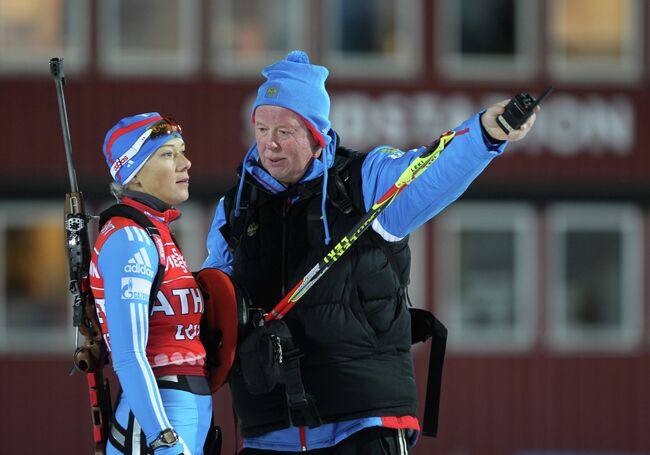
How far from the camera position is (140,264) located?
4375mm

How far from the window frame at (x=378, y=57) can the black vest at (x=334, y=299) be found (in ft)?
40.6

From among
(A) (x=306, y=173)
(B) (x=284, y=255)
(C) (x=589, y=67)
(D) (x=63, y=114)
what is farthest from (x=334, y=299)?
(C) (x=589, y=67)

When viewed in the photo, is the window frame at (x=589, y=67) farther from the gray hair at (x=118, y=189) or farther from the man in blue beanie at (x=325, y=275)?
the gray hair at (x=118, y=189)

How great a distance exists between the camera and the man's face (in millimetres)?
4918

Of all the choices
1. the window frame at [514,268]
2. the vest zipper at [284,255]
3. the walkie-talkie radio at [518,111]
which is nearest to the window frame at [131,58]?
the window frame at [514,268]

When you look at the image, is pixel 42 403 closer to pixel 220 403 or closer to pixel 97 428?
pixel 220 403

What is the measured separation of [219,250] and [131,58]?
480 inches

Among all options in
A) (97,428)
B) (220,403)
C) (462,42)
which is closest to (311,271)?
(97,428)

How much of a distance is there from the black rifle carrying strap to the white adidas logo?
56 mm

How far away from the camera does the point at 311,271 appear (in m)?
4.77

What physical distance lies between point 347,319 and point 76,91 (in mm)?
12476

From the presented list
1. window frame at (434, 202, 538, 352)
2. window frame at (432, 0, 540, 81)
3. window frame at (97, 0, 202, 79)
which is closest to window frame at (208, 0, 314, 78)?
window frame at (97, 0, 202, 79)

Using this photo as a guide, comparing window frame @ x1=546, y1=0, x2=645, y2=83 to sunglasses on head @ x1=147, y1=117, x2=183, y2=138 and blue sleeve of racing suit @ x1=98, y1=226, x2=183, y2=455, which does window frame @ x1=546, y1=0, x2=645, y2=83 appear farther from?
blue sleeve of racing suit @ x1=98, y1=226, x2=183, y2=455

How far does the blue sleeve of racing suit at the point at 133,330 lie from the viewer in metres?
4.32
